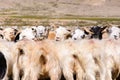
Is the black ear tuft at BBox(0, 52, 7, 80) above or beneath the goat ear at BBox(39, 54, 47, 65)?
beneath

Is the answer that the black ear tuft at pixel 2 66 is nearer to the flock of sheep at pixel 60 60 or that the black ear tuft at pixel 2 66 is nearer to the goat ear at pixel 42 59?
the flock of sheep at pixel 60 60

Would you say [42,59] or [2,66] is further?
[2,66]

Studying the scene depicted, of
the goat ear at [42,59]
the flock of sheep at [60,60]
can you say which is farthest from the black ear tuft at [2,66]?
the goat ear at [42,59]

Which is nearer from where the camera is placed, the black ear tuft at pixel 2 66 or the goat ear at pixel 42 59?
the goat ear at pixel 42 59

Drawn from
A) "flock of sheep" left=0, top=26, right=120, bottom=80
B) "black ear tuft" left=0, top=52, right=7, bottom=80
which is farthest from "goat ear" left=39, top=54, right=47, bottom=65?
"black ear tuft" left=0, top=52, right=7, bottom=80

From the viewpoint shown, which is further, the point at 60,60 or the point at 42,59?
the point at 60,60

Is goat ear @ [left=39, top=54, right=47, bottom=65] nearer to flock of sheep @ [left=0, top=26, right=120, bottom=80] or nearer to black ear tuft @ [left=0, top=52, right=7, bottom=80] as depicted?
flock of sheep @ [left=0, top=26, right=120, bottom=80]

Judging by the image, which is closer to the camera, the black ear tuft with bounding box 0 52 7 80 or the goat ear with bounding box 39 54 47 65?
the goat ear with bounding box 39 54 47 65

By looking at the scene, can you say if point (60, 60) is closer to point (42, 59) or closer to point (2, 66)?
point (42, 59)

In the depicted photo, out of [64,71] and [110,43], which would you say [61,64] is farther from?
[110,43]

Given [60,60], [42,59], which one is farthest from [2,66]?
[60,60]

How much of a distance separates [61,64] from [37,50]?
0.87m

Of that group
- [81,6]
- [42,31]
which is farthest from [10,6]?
[42,31]

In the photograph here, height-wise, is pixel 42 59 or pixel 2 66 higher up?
Result: pixel 42 59
